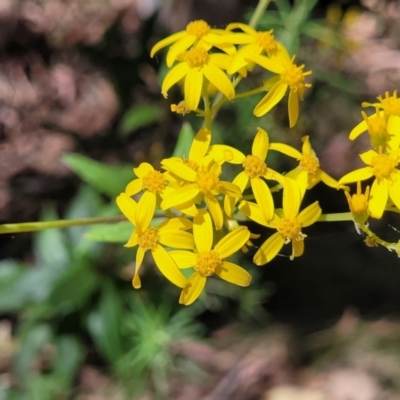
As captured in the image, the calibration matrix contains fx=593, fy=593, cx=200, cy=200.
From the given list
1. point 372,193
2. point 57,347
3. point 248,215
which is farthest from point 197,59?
point 57,347

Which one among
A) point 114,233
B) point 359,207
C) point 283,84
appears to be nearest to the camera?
point 359,207

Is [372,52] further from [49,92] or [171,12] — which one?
[49,92]

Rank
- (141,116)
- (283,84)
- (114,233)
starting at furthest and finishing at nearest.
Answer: (141,116) → (114,233) → (283,84)

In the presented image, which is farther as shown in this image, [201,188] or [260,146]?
[260,146]

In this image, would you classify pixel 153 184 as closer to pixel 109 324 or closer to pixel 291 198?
pixel 291 198

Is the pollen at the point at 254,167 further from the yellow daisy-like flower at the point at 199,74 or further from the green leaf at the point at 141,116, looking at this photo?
the green leaf at the point at 141,116

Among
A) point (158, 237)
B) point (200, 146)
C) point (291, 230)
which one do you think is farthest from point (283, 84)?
point (158, 237)

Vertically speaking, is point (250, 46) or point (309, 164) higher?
point (250, 46)

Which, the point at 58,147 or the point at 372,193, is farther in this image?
the point at 58,147
